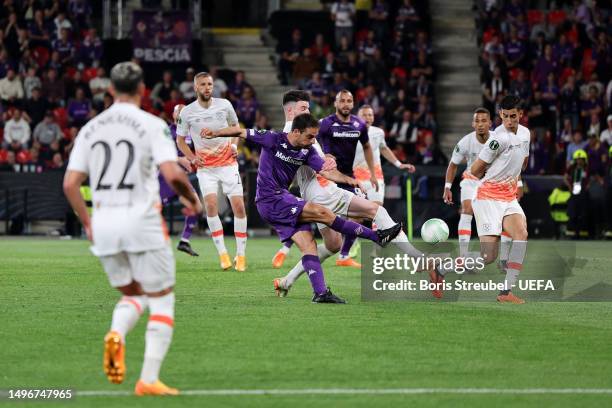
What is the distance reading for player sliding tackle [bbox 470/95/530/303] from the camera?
44.8 feet

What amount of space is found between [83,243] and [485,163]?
13.2 metres

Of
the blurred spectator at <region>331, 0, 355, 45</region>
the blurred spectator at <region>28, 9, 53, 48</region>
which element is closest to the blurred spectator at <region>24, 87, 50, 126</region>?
the blurred spectator at <region>28, 9, 53, 48</region>

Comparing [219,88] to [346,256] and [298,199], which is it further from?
[298,199]

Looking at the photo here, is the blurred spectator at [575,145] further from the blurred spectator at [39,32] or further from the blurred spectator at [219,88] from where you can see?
the blurred spectator at [39,32]

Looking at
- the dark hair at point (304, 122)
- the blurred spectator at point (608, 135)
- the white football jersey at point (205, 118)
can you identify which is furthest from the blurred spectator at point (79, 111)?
the dark hair at point (304, 122)

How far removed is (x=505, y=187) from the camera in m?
14.1

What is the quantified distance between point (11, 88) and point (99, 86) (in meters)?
2.13

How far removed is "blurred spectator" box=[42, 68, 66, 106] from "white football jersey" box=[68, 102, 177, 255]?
76.0ft

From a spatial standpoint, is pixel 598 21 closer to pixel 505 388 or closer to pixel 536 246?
pixel 536 246

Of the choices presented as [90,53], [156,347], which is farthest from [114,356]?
[90,53]

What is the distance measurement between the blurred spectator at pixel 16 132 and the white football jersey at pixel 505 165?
1778 cm

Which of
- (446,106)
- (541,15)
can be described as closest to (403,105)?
(446,106)

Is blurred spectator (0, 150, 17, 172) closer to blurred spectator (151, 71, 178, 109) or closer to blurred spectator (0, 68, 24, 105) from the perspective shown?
blurred spectator (0, 68, 24, 105)

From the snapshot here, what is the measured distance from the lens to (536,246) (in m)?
21.1
